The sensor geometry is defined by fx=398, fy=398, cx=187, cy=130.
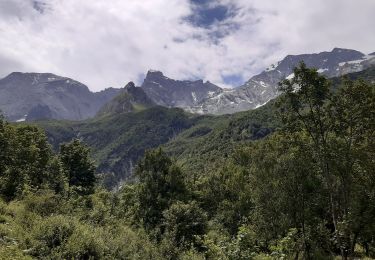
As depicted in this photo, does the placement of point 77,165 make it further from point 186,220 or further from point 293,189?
point 293,189

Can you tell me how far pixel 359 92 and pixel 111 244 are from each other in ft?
77.1

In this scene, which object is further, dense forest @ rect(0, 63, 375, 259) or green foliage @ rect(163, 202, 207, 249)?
green foliage @ rect(163, 202, 207, 249)

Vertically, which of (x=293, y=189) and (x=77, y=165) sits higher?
(x=77, y=165)

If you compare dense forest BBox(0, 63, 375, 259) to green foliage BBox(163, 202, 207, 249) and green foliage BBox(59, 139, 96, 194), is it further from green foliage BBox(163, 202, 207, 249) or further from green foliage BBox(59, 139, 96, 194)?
green foliage BBox(59, 139, 96, 194)

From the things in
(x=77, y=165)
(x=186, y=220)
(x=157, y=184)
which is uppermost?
(x=77, y=165)

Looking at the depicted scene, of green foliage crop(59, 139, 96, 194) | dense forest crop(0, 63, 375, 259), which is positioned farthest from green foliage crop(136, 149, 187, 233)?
green foliage crop(59, 139, 96, 194)

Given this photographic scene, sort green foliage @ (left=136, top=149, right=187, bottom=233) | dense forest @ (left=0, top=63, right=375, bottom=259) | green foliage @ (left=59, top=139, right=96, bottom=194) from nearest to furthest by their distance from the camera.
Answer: dense forest @ (left=0, top=63, right=375, bottom=259) → green foliage @ (left=136, top=149, right=187, bottom=233) → green foliage @ (left=59, top=139, right=96, bottom=194)

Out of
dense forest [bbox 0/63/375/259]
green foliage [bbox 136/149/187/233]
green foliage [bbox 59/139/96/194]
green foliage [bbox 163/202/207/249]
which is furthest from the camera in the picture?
green foliage [bbox 59/139/96/194]

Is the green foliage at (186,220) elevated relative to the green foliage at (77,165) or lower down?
lower down

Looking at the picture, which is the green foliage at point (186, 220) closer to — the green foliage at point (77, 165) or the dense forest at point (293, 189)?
the dense forest at point (293, 189)

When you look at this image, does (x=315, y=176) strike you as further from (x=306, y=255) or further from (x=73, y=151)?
(x=73, y=151)

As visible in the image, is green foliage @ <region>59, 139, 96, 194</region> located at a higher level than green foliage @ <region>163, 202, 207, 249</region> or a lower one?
higher

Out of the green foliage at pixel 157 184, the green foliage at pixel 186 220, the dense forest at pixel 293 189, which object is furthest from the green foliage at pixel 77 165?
the green foliage at pixel 186 220

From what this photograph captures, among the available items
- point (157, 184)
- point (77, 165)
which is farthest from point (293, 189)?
point (77, 165)
